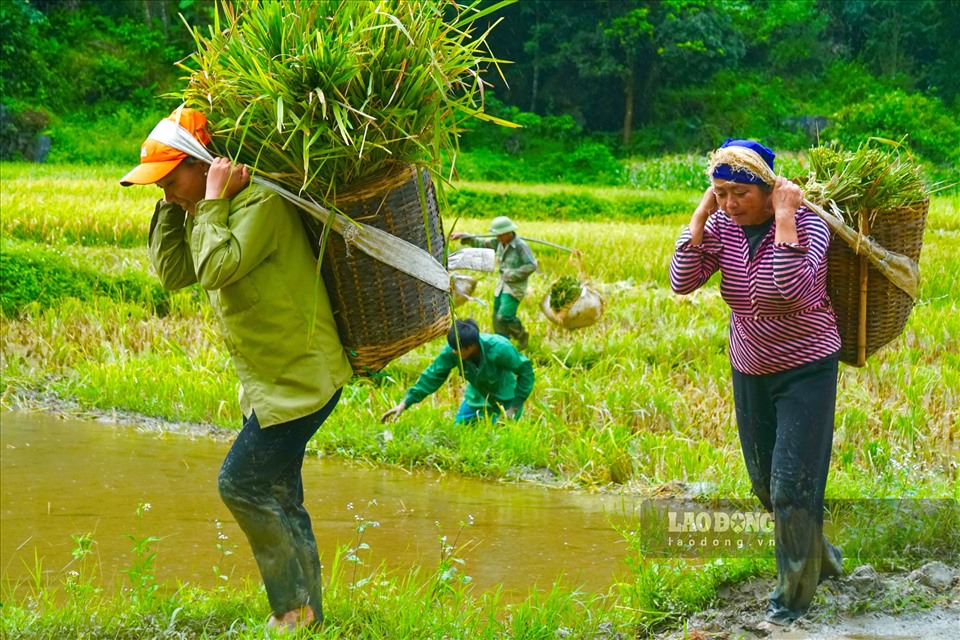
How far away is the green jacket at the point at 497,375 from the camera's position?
21.6 ft

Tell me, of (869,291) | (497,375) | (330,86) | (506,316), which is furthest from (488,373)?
(330,86)

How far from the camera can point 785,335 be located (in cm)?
368

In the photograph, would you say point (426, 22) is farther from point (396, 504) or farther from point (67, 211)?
point (67, 211)

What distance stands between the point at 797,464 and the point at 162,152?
2296mm

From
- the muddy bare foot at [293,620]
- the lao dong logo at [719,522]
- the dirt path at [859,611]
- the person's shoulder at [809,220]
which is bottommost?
the lao dong logo at [719,522]

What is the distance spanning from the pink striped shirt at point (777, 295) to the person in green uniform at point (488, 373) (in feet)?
8.41

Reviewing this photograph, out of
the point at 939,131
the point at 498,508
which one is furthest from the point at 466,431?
the point at 939,131

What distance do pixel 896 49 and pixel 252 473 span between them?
3068cm

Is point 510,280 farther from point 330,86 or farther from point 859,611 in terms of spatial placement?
point 330,86

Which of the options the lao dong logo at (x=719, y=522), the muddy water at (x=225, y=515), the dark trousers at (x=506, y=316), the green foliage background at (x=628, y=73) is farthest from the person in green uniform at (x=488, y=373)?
the green foliage background at (x=628, y=73)

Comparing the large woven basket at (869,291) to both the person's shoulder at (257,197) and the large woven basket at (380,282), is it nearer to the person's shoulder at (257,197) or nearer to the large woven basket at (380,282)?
the large woven basket at (380,282)

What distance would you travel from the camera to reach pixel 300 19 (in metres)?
3.25

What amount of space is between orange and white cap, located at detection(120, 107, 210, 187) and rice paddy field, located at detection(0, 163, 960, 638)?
1.44 metres

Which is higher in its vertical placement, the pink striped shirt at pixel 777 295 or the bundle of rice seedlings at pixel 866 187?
the bundle of rice seedlings at pixel 866 187
